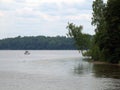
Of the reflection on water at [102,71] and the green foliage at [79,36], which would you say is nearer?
the reflection on water at [102,71]

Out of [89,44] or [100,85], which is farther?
[89,44]

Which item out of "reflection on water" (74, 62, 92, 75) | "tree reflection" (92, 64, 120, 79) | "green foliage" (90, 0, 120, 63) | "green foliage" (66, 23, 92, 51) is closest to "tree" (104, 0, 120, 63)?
"green foliage" (90, 0, 120, 63)

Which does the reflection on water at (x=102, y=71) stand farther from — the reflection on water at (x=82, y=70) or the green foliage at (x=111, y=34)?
the green foliage at (x=111, y=34)

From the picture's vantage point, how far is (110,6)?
271 ft

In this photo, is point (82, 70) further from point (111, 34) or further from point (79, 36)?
point (79, 36)

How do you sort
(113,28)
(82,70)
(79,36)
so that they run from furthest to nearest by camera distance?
(79,36)
(113,28)
(82,70)

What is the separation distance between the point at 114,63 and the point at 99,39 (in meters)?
5.90

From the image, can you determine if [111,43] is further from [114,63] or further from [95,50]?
[95,50]

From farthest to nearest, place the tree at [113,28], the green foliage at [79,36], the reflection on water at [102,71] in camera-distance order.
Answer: the green foliage at [79,36] → the tree at [113,28] → the reflection on water at [102,71]

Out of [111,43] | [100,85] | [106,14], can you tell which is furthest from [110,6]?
[100,85]

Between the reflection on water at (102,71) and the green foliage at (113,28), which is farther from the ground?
the green foliage at (113,28)

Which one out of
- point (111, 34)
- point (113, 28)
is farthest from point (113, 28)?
point (111, 34)

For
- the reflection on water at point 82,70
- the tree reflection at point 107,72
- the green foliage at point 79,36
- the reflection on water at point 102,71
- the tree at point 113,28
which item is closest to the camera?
the tree reflection at point 107,72

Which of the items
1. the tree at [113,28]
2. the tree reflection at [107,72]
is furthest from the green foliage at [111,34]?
the tree reflection at [107,72]
